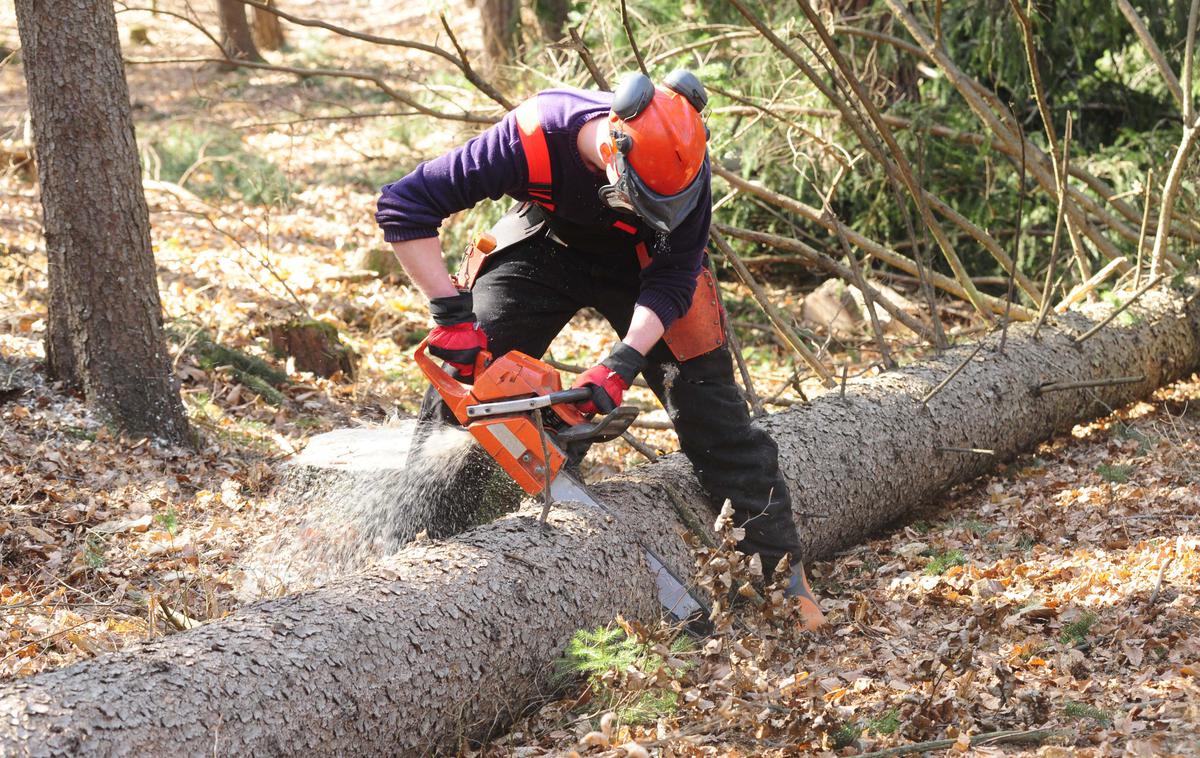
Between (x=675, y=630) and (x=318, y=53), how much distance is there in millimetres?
14504

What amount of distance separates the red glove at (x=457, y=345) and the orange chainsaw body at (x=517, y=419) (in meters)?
0.04

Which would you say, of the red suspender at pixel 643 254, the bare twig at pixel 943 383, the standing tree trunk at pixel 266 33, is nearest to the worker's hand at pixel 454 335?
the red suspender at pixel 643 254

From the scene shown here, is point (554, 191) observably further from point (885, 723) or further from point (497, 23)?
point (497, 23)

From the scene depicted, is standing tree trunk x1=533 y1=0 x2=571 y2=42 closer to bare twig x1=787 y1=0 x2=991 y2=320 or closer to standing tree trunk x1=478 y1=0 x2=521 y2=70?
standing tree trunk x1=478 y1=0 x2=521 y2=70

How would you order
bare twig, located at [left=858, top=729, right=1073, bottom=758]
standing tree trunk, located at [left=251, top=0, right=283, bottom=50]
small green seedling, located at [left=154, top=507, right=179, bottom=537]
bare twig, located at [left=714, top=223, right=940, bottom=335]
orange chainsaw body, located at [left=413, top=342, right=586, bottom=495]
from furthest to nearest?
standing tree trunk, located at [left=251, top=0, right=283, bottom=50]
bare twig, located at [left=714, top=223, right=940, bottom=335]
small green seedling, located at [left=154, top=507, right=179, bottom=537]
orange chainsaw body, located at [left=413, top=342, right=586, bottom=495]
bare twig, located at [left=858, top=729, right=1073, bottom=758]

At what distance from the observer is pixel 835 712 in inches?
108

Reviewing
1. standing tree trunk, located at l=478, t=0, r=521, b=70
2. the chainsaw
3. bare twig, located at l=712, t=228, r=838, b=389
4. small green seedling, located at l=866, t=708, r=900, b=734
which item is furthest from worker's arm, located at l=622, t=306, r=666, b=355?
standing tree trunk, located at l=478, t=0, r=521, b=70

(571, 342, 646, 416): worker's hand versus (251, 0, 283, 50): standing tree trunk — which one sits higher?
(251, 0, 283, 50): standing tree trunk

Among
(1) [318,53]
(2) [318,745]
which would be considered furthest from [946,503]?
(1) [318,53]

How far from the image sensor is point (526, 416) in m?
3.23

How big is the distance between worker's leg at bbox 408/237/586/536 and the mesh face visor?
62 centimetres

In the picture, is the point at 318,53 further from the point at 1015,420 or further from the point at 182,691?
the point at 182,691

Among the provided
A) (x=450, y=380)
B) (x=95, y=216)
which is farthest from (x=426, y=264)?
(x=95, y=216)

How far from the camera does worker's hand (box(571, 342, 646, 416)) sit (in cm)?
318
